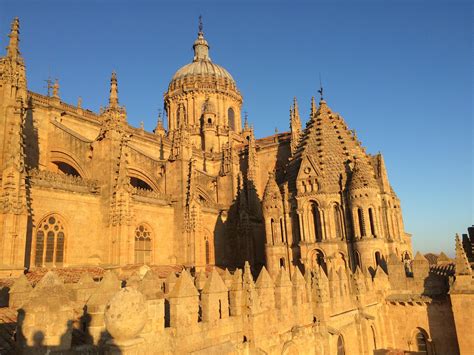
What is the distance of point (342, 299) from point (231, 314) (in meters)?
9.04

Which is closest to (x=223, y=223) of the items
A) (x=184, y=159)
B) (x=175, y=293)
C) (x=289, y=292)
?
(x=184, y=159)

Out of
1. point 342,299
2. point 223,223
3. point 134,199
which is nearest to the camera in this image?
point 342,299

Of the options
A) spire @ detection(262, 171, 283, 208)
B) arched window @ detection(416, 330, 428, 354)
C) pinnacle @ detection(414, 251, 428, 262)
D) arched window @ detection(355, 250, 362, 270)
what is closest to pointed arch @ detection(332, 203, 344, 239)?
arched window @ detection(355, 250, 362, 270)

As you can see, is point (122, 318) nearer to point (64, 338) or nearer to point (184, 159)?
point (64, 338)

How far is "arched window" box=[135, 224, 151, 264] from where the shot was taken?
27.5 metres

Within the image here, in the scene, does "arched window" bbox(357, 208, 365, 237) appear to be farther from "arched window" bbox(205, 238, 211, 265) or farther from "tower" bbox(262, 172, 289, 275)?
"arched window" bbox(205, 238, 211, 265)

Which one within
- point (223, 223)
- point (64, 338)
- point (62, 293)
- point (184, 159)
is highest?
point (184, 159)

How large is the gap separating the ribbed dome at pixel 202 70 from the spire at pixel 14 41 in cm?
3371

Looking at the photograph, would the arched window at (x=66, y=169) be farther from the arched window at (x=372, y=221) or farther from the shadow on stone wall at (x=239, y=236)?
the arched window at (x=372, y=221)

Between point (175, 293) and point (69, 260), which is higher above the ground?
point (69, 260)

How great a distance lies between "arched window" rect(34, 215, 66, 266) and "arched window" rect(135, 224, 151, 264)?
5885mm

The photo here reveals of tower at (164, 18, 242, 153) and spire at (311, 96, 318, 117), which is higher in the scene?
tower at (164, 18, 242, 153)

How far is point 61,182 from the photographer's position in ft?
76.0

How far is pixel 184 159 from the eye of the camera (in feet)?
105
